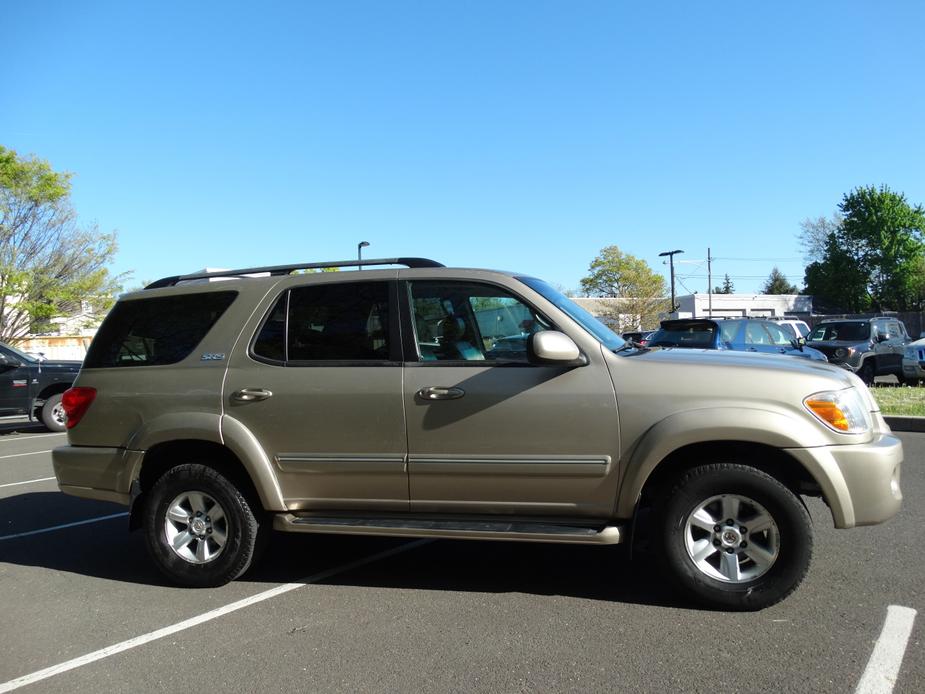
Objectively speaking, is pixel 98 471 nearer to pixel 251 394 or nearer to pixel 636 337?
pixel 251 394

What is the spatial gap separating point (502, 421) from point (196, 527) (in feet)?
6.83

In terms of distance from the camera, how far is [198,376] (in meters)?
4.53

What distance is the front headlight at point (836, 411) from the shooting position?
3734 mm

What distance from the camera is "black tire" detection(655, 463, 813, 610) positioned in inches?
147

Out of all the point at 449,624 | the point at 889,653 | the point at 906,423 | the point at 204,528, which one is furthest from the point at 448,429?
the point at 906,423

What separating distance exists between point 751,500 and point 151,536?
3.57 meters

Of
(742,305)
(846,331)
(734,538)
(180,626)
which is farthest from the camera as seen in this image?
(742,305)

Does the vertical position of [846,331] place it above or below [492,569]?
above

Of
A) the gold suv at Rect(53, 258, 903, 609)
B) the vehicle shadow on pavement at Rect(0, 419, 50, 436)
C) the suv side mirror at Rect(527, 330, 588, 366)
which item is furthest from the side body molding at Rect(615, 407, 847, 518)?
the vehicle shadow on pavement at Rect(0, 419, 50, 436)

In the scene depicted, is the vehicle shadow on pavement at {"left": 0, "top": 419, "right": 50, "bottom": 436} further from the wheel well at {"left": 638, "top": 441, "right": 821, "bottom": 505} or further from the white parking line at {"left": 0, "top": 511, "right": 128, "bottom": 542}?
the wheel well at {"left": 638, "top": 441, "right": 821, "bottom": 505}

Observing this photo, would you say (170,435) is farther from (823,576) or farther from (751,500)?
(823,576)

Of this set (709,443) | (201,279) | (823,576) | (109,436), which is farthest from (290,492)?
(823,576)

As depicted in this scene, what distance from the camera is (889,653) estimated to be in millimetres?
3283

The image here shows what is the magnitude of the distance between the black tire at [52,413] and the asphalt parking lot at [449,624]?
29.3 ft
